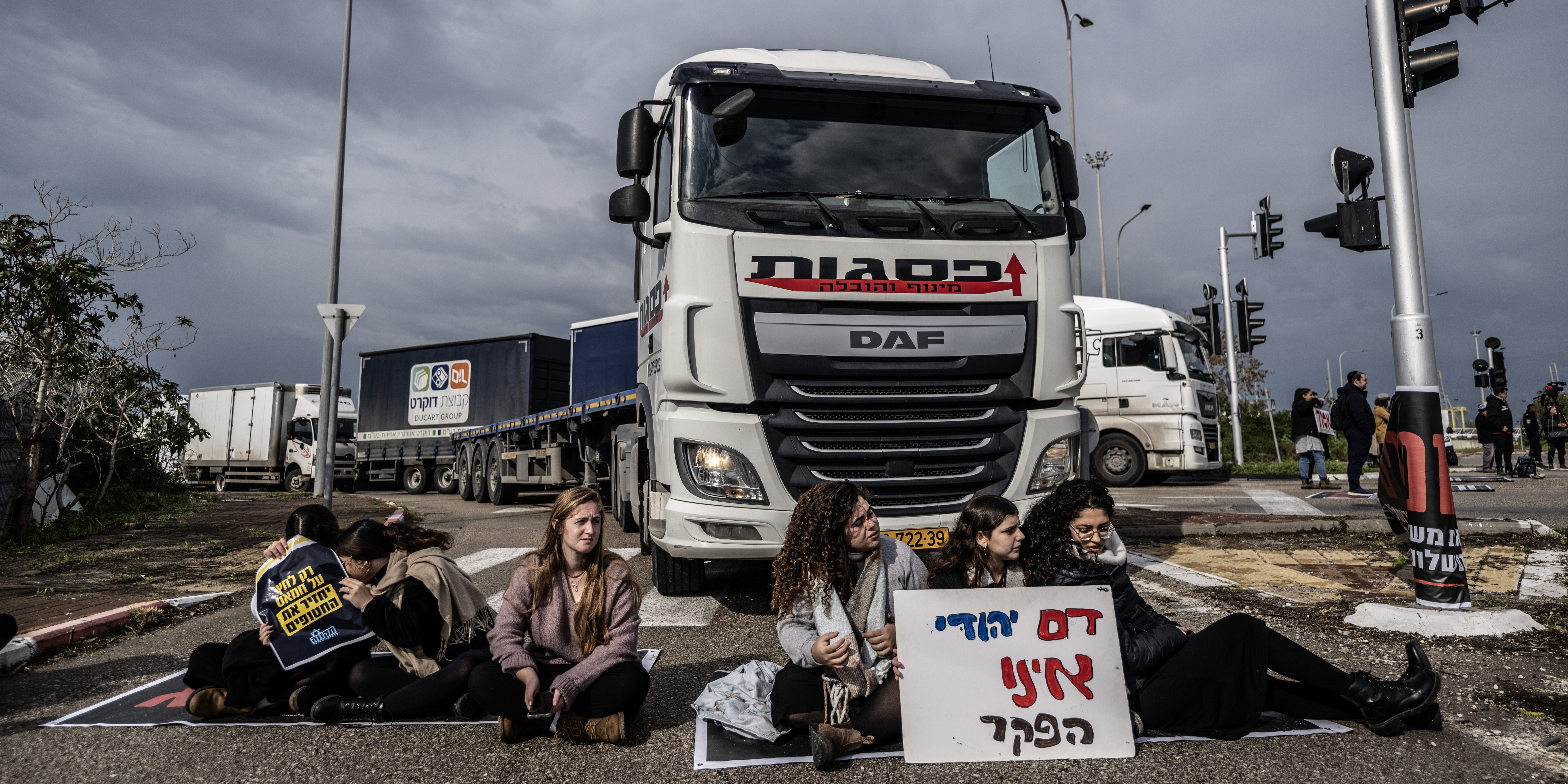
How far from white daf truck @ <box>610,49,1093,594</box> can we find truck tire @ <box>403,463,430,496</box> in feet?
59.4

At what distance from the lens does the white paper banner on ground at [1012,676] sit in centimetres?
312

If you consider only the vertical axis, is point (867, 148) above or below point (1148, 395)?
above

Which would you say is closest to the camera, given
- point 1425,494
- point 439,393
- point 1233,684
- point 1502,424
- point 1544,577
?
point 1233,684

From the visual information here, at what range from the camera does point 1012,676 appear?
3219mm

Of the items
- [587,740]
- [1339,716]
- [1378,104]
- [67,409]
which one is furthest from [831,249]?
[67,409]

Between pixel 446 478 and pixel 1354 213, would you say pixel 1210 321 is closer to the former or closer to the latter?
pixel 1354 213

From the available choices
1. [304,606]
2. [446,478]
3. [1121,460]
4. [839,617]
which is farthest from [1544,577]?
[446,478]

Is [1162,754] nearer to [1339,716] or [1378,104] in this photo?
[1339,716]

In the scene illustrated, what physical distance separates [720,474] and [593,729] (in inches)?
72.2

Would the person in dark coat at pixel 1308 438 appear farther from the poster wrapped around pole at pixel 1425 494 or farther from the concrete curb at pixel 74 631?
the concrete curb at pixel 74 631

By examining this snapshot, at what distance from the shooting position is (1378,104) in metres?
5.44

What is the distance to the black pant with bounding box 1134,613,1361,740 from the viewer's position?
3.15 meters

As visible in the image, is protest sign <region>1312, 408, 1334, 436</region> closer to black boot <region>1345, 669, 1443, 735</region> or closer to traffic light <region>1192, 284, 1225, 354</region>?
traffic light <region>1192, 284, 1225, 354</region>

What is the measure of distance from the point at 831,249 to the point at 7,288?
29.3ft
